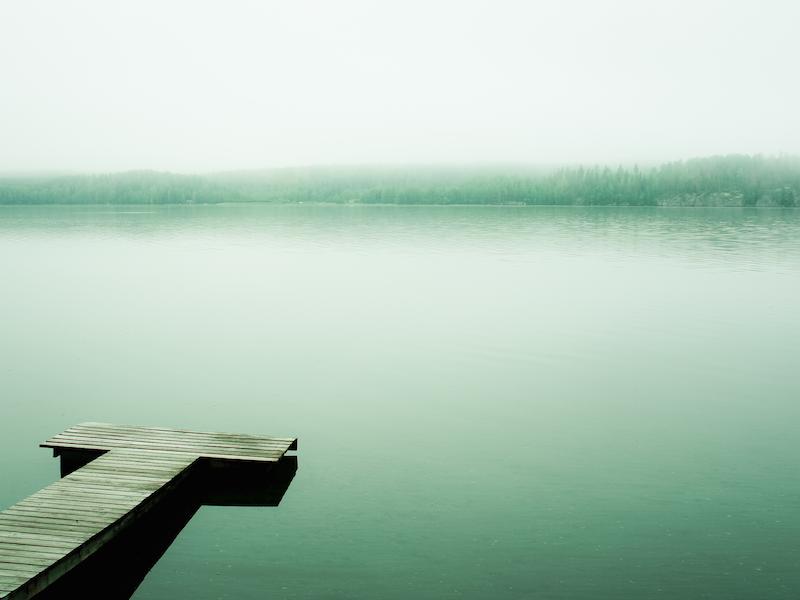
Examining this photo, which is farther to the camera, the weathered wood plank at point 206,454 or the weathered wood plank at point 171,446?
the weathered wood plank at point 171,446

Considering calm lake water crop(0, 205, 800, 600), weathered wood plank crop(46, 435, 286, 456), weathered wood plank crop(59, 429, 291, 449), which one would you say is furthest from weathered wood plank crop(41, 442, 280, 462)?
calm lake water crop(0, 205, 800, 600)

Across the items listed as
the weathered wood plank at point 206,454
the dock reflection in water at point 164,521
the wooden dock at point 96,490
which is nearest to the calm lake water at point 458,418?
the dock reflection in water at point 164,521

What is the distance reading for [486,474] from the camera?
13.3 m

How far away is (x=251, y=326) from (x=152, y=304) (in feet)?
26.1

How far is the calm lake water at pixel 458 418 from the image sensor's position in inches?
396

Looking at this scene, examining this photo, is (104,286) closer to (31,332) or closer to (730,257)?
(31,332)

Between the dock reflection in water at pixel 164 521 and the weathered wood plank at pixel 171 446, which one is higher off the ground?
the weathered wood plank at pixel 171 446

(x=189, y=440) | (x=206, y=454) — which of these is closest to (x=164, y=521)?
(x=206, y=454)

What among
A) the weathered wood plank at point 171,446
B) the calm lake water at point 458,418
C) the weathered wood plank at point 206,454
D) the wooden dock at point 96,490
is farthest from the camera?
the weathered wood plank at point 171,446

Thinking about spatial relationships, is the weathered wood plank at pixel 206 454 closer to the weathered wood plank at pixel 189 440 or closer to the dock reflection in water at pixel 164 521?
the dock reflection in water at pixel 164 521

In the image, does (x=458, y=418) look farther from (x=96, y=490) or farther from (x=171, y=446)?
(x=96, y=490)

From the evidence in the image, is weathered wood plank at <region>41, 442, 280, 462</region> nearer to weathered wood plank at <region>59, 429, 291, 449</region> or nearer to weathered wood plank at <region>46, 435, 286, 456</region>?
weathered wood plank at <region>46, 435, 286, 456</region>

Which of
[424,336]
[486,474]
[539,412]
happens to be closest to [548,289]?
[424,336]

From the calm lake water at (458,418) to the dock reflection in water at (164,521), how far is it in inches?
11.6
